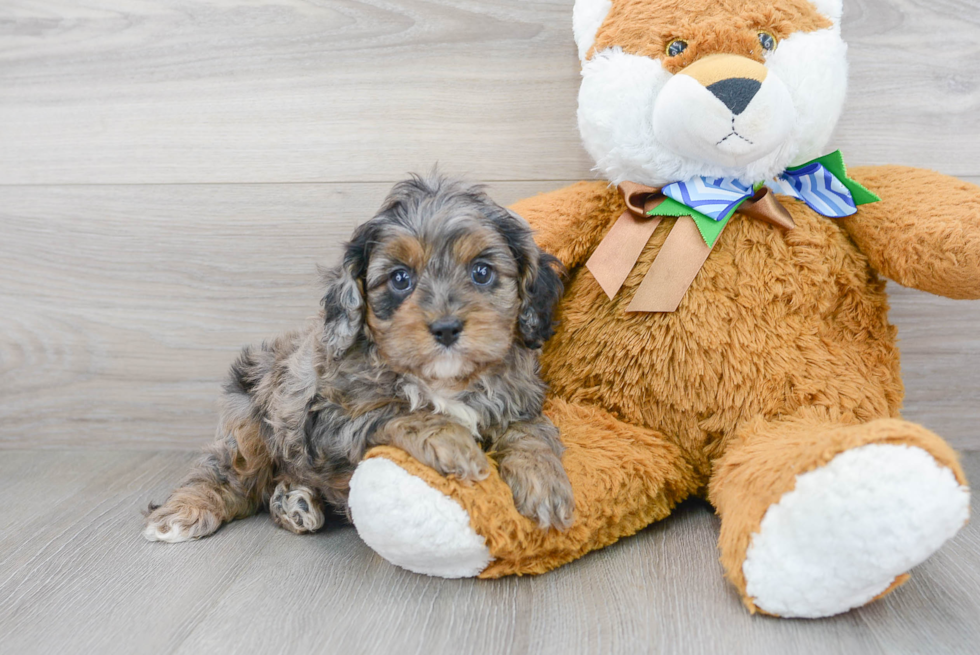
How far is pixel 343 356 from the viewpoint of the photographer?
5.42 feet

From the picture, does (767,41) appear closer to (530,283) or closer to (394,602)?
(530,283)

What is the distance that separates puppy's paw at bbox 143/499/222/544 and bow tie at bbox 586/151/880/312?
1.13 meters

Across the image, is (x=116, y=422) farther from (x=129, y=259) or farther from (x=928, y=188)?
(x=928, y=188)

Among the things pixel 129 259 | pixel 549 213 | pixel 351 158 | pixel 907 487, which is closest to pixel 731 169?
pixel 549 213

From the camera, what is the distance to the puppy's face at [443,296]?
1.44 metres

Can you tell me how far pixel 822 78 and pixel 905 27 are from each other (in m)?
0.67

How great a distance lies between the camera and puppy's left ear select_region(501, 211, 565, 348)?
5.46 ft

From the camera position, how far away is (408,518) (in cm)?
141

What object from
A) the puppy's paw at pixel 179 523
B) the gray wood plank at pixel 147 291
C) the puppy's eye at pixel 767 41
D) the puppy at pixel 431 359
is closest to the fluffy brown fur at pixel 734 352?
the puppy at pixel 431 359

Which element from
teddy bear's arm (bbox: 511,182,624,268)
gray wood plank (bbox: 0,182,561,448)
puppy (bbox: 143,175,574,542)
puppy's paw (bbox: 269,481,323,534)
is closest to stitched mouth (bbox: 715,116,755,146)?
teddy bear's arm (bbox: 511,182,624,268)

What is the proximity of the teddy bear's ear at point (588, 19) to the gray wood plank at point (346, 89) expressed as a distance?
1.07ft

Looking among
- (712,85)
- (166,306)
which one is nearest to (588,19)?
(712,85)

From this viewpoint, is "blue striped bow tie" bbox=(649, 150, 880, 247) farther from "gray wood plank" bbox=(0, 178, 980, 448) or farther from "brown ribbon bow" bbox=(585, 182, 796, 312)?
"gray wood plank" bbox=(0, 178, 980, 448)

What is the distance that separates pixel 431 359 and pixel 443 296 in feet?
0.43
